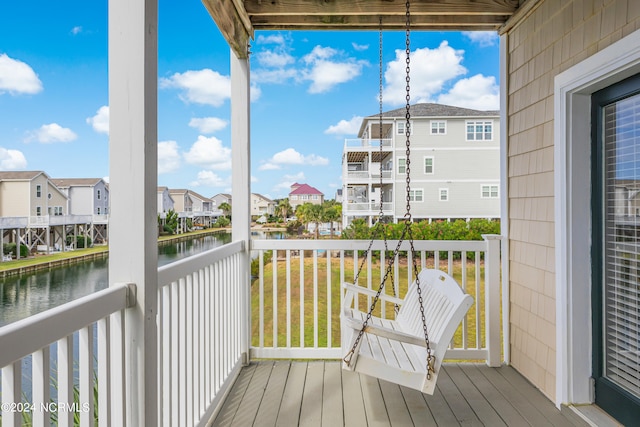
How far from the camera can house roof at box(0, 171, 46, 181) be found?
2.57ft

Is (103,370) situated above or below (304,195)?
below

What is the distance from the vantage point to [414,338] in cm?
212

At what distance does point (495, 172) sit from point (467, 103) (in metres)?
2.05

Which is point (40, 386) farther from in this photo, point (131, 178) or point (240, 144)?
point (240, 144)

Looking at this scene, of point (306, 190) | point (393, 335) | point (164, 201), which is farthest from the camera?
point (306, 190)

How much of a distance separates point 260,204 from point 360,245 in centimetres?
95

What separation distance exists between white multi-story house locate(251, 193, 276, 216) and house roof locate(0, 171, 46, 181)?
2.69 meters

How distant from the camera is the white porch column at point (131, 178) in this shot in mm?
1413

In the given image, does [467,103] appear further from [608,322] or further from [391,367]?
[391,367]

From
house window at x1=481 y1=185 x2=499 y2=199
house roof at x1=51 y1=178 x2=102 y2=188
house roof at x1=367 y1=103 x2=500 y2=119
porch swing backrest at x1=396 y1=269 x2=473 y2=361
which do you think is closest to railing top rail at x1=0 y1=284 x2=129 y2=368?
house roof at x1=51 y1=178 x2=102 y2=188

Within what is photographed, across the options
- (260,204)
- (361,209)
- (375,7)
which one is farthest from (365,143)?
(375,7)

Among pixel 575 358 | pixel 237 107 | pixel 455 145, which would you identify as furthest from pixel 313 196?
pixel 575 358

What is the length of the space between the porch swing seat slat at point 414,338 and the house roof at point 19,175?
165 cm

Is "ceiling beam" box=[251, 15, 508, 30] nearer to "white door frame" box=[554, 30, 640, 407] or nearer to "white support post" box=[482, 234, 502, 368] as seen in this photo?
"white door frame" box=[554, 30, 640, 407]
